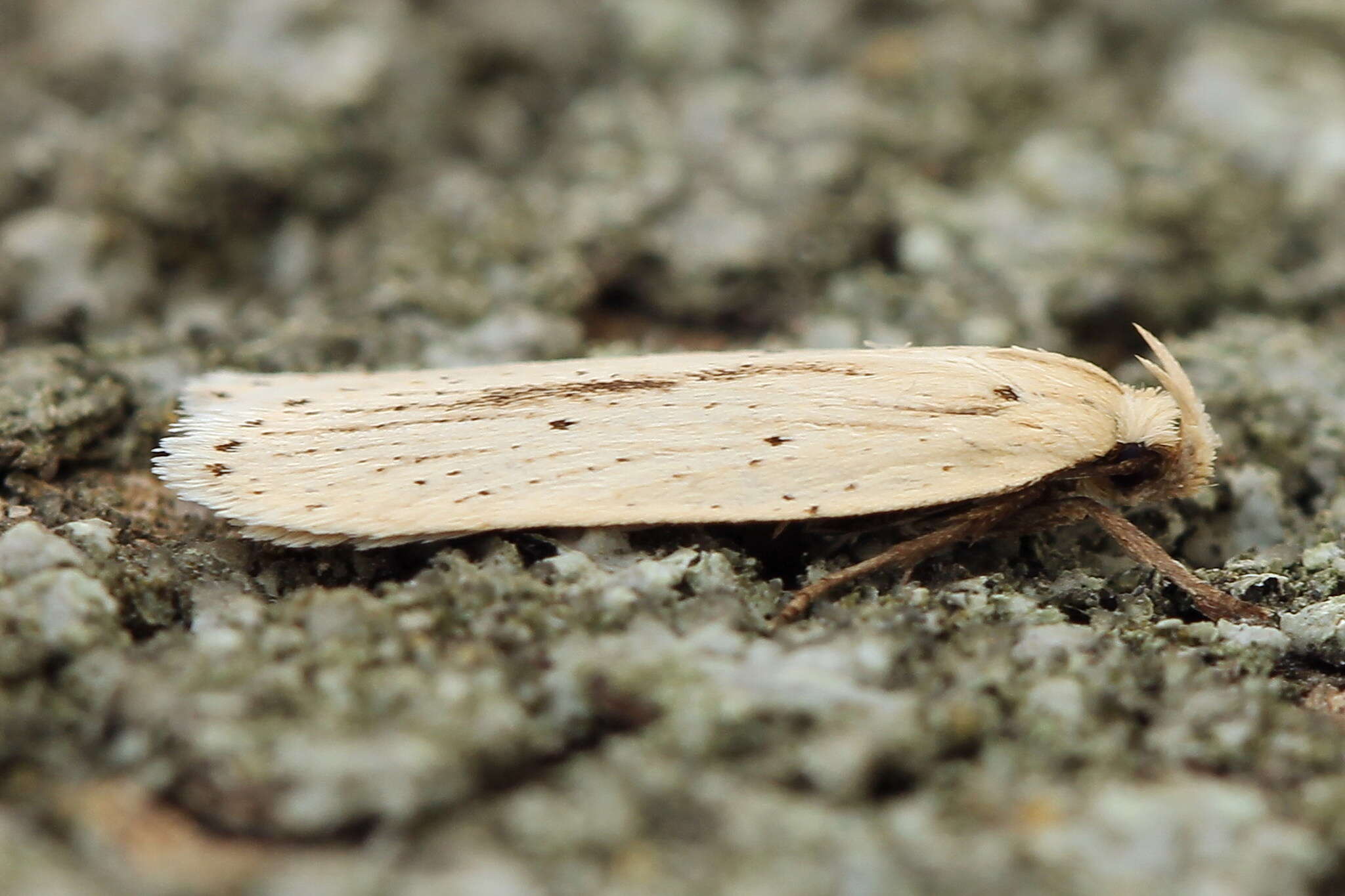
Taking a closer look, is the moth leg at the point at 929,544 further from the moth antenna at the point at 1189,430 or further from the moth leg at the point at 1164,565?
the moth antenna at the point at 1189,430

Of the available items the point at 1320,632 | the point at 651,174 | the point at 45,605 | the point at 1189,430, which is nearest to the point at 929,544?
the point at 1189,430

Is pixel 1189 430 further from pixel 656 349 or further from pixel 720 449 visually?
pixel 656 349

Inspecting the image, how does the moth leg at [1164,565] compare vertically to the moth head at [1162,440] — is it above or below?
below

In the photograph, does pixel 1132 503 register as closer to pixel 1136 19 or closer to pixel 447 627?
pixel 447 627

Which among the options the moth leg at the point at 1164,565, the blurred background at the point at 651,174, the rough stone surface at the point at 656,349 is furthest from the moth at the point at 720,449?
the blurred background at the point at 651,174

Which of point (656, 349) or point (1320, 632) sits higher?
point (656, 349)

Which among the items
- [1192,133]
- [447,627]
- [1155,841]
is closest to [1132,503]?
[1155,841]
